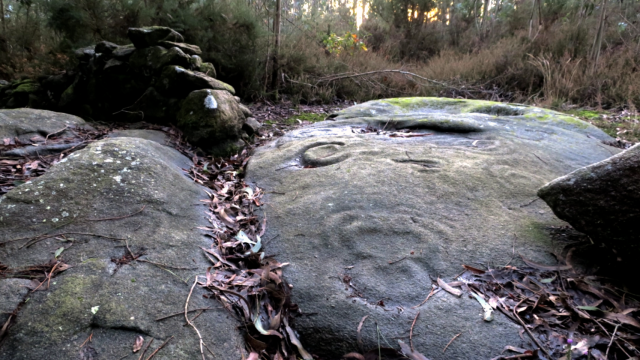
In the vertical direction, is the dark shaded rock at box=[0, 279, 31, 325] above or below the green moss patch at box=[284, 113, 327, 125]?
above

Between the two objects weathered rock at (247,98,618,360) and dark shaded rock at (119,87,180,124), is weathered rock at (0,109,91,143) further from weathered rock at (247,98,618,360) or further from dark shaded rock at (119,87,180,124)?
weathered rock at (247,98,618,360)

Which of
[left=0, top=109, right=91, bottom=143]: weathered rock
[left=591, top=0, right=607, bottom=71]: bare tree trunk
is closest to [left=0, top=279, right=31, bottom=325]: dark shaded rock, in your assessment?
[left=0, top=109, right=91, bottom=143]: weathered rock

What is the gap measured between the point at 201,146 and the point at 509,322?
327cm

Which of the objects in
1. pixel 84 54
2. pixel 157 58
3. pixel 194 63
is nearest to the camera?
pixel 157 58

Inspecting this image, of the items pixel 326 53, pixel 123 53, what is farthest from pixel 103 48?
pixel 326 53

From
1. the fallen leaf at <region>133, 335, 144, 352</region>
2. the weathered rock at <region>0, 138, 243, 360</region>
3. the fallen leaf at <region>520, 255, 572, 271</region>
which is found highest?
the weathered rock at <region>0, 138, 243, 360</region>

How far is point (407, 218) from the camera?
2395mm

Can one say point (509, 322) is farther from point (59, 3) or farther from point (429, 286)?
point (59, 3)

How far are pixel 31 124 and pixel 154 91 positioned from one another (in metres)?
1.34

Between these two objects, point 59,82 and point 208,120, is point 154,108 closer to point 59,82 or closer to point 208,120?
point 208,120

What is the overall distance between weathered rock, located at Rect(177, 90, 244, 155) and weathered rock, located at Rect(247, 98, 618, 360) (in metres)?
0.42

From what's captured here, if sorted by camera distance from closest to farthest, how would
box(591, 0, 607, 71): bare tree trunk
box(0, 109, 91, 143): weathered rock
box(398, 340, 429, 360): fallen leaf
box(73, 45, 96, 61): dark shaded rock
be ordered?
1. box(398, 340, 429, 360): fallen leaf
2. box(0, 109, 91, 143): weathered rock
3. box(73, 45, 96, 61): dark shaded rock
4. box(591, 0, 607, 71): bare tree trunk

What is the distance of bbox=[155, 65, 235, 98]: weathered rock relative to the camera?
4.19 metres

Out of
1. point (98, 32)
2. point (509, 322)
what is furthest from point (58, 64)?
point (509, 322)
